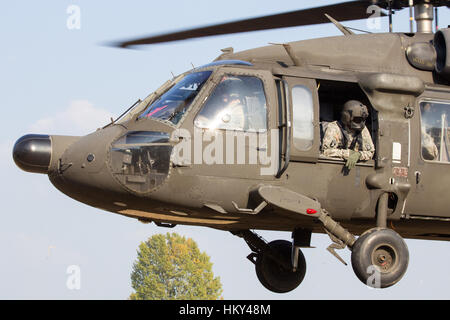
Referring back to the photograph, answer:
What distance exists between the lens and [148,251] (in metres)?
42.8

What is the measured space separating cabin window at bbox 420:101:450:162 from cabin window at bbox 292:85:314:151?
4.50ft

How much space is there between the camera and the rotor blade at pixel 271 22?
1112 cm

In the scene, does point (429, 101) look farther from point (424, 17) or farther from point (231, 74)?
point (231, 74)

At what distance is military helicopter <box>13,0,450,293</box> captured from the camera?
916 cm

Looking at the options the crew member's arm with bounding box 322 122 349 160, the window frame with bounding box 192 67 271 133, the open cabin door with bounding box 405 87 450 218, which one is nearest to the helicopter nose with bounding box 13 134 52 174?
the window frame with bounding box 192 67 271 133

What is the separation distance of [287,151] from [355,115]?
0.90 metres

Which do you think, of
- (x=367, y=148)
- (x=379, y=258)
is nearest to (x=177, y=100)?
(x=367, y=148)

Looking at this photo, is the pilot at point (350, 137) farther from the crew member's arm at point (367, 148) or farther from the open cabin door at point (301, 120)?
the open cabin door at point (301, 120)

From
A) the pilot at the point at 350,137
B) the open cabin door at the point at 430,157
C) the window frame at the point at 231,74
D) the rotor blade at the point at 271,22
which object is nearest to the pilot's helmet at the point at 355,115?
the pilot at the point at 350,137

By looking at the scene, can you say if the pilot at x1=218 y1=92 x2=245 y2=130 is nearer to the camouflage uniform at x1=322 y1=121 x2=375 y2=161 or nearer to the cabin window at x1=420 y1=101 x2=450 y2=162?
the camouflage uniform at x1=322 y1=121 x2=375 y2=161

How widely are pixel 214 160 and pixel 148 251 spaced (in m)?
34.0
